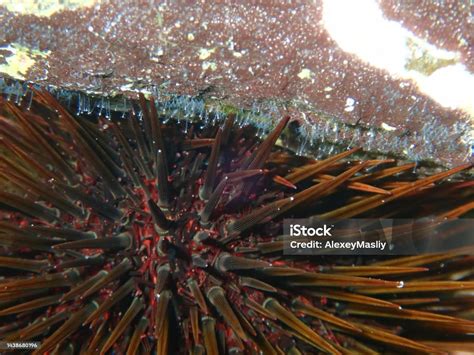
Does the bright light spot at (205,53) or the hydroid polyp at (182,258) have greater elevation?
the bright light spot at (205,53)

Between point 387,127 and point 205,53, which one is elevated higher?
point 205,53

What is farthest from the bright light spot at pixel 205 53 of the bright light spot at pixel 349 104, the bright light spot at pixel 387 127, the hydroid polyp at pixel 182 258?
the bright light spot at pixel 387 127

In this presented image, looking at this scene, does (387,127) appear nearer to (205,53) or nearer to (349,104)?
(349,104)

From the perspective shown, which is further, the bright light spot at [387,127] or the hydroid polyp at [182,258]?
the bright light spot at [387,127]

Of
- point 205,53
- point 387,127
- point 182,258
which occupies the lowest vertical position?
point 182,258

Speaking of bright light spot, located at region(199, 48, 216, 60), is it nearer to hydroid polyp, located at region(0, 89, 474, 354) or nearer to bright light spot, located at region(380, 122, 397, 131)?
hydroid polyp, located at region(0, 89, 474, 354)

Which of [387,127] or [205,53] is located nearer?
[205,53]

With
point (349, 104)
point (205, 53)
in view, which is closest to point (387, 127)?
point (349, 104)

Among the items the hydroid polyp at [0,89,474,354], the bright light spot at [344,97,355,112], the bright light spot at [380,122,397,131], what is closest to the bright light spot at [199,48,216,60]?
the hydroid polyp at [0,89,474,354]

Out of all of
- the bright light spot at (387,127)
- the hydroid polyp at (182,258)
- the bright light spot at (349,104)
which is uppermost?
the bright light spot at (349,104)

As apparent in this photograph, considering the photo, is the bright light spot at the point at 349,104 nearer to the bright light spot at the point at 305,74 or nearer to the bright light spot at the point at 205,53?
the bright light spot at the point at 305,74
